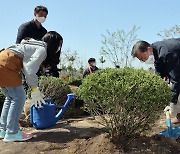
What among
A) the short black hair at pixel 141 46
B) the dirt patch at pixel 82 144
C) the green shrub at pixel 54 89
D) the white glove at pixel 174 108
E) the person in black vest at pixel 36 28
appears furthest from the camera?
the person in black vest at pixel 36 28

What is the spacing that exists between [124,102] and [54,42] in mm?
1309

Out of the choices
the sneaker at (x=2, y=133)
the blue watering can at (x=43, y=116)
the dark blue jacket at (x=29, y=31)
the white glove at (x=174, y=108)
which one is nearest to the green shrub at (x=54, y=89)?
the dark blue jacket at (x=29, y=31)

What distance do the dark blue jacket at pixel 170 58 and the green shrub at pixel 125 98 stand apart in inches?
20.6

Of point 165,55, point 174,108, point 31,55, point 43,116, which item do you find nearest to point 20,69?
point 31,55

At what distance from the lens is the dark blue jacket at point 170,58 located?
3.93 m

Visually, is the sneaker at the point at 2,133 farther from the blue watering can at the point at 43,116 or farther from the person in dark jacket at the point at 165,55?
the person in dark jacket at the point at 165,55

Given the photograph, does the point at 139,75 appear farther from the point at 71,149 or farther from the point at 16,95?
the point at 16,95

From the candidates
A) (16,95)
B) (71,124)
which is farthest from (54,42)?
(71,124)

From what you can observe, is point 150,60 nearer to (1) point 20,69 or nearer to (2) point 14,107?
(1) point 20,69

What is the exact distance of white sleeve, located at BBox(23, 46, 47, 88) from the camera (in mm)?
3727

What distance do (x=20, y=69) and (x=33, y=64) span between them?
0.29 m

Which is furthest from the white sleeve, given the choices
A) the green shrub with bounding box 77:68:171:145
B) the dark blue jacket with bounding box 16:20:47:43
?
the dark blue jacket with bounding box 16:20:47:43

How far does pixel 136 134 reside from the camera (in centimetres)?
361

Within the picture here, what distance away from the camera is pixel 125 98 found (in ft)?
10.6
